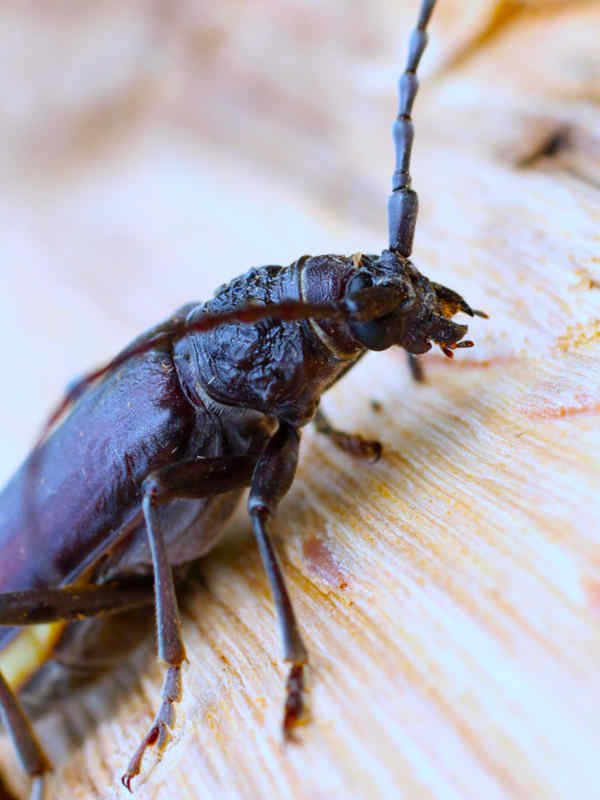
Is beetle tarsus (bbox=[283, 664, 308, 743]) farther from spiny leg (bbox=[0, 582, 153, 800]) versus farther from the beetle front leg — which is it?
spiny leg (bbox=[0, 582, 153, 800])

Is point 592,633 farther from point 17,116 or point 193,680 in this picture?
point 17,116

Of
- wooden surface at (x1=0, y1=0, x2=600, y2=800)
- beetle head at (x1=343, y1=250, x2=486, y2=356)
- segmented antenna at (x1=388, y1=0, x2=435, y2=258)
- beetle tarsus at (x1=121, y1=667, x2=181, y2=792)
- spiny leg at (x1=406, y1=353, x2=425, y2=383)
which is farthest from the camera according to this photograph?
spiny leg at (x1=406, y1=353, x2=425, y2=383)

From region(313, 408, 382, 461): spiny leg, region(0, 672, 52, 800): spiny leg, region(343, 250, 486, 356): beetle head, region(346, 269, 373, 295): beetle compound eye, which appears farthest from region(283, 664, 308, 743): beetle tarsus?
region(0, 672, 52, 800): spiny leg

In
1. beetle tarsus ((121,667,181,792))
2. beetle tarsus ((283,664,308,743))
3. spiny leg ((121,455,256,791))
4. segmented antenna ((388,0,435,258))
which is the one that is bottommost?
beetle tarsus ((283,664,308,743))

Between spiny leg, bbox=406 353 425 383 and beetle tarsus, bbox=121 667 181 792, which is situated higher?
spiny leg, bbox=406 353 425 383

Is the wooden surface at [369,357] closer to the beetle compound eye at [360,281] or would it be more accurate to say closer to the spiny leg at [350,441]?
the spiny leg at [350,441]

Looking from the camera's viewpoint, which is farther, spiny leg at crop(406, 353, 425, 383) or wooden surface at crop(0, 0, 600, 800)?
spiny leg at crop(406, 353, 425, 383)

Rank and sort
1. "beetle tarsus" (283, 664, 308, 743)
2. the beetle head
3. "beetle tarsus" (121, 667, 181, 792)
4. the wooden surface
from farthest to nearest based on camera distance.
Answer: the beetle head < "beetle tarsus" (121, 667, 181, 792) < "beetle tarsus" (283, 664, 308, 743) < the wooden surface
